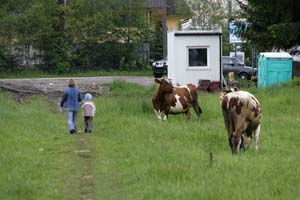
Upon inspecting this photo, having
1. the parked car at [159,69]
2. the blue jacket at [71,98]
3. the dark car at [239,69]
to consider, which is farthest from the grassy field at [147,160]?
the parked car at [159,69]

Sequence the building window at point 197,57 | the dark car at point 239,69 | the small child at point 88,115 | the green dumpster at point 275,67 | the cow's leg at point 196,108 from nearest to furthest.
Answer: the small child at point 88,115
the cow's leg at point 196,108
the building window at point 197,57
the green dumpster at point 275,67
the dark car at point 239,69

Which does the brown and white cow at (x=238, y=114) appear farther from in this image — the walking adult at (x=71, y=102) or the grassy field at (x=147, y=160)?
the walking adult at (x=71, y=102)

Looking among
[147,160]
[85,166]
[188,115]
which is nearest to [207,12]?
[188,115]

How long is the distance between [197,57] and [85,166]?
961 inches

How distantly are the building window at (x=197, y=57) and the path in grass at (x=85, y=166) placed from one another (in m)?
18.2

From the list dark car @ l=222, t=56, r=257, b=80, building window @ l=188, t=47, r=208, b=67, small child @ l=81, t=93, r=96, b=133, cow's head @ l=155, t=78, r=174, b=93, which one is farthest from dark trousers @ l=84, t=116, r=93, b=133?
dark car @ l=222, t=56, r=257, b=80

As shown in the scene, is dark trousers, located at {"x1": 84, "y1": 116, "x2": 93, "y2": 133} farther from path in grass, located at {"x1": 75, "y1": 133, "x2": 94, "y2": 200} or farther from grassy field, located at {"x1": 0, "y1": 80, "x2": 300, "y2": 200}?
path in grass, located at {"x1": 75, "y1": 133, "x2": 94, "y2": 200}

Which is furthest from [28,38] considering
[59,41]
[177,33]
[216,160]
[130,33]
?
[216,160]

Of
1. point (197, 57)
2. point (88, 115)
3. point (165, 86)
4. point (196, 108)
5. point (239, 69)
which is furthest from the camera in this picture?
point (239, 69)

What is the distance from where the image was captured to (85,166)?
46.5 ft

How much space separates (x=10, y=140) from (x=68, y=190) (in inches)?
255

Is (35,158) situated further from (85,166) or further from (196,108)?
(196,108)

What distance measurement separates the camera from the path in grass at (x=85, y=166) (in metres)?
11.4

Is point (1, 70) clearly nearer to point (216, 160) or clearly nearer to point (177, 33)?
point (177, 33)
